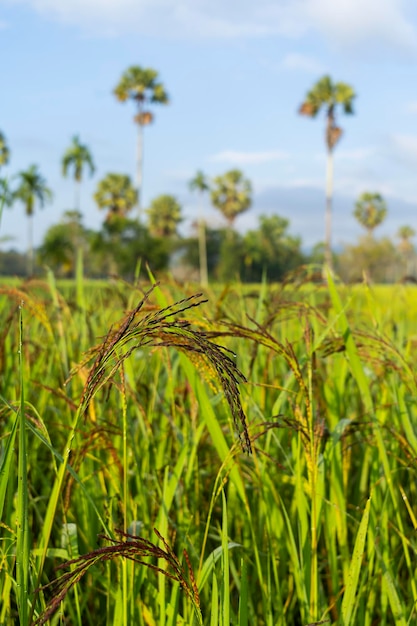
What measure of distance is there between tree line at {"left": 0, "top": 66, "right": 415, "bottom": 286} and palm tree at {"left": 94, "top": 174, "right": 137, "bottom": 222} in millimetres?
102

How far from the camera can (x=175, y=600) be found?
2.95 ft

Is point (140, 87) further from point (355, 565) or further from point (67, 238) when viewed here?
point (355, 565)

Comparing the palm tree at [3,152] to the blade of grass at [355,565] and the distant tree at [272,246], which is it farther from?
the blade of grass at [355,565]

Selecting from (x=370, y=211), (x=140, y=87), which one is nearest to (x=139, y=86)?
(x=140, y=87)

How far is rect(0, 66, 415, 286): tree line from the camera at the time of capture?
52.7 metres

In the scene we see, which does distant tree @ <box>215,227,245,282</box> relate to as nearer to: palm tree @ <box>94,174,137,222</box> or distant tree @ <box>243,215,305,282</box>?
distant tree @ <box>243,215,305,282</box>

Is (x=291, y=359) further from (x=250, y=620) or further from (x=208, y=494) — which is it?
(x=208, y=494)

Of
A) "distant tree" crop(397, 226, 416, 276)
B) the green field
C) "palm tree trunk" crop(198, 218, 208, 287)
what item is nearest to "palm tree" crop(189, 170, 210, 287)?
"palm tree trunk" crop(198, 218, 208, 287)

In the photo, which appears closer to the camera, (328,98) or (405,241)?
(328,98)

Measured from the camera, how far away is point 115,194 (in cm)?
6619

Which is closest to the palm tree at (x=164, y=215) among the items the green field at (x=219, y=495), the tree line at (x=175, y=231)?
the tree line at (x=175, y=231)

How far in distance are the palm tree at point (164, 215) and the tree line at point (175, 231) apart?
0.11 m

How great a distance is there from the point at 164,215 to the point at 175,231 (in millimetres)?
2233

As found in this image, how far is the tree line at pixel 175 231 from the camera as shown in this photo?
2074 inches
